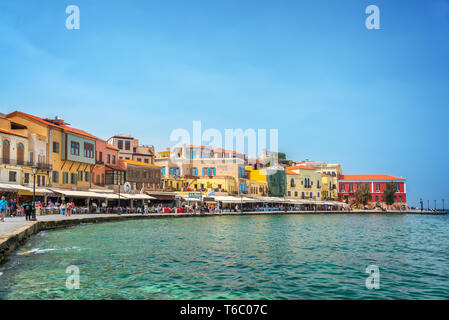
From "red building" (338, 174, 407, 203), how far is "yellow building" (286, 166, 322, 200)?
985cm

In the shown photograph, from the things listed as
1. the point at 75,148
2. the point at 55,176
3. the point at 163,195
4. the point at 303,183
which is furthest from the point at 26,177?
the point at 303,183

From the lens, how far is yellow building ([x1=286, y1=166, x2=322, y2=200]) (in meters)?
81.2

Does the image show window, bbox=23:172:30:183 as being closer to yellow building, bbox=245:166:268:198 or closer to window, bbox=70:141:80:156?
window, bbox=70:141:80:156

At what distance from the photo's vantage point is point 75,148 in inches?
1639

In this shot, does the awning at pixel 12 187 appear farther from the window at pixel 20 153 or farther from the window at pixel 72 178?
the window at pixel 72 178

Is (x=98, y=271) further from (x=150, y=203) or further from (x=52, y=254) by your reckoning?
(x=150, y=203)

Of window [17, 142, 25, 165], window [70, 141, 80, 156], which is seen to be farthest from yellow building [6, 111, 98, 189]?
window [17, 142, 25, 165]

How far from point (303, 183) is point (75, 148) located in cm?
5193

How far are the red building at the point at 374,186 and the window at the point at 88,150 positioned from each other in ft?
201

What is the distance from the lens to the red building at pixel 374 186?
294ft

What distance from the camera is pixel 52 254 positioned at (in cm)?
1368

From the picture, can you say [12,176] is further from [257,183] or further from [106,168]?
[257,183]
